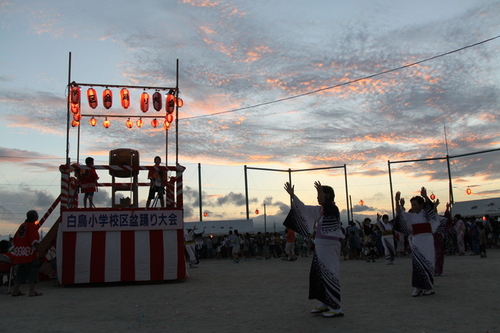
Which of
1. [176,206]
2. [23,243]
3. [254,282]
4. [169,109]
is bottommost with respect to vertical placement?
[254,282]

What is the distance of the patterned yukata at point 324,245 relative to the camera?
5.86 metres

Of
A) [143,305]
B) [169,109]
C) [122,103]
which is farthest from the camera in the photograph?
[122,103]

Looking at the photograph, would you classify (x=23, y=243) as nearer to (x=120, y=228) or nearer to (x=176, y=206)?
(x=120, y=228)

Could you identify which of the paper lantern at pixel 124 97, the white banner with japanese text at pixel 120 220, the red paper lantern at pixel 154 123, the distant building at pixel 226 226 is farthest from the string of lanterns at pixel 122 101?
the distant building at pixel 226 226

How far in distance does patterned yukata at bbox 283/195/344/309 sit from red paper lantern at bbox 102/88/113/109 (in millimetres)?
11008

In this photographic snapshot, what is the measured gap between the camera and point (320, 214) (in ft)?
20.8

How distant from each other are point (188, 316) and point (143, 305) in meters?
1.45

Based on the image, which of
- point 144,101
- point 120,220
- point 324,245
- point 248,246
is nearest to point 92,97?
point 144,101

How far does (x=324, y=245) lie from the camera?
6.13 m

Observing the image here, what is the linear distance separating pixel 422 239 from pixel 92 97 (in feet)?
40.4

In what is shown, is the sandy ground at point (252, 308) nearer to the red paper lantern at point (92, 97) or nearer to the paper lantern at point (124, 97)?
the red paper lantern at point (92, 97)

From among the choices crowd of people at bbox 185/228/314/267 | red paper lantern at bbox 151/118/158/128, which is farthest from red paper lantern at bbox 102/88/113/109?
crowd of people at bbox 185/228/314/267

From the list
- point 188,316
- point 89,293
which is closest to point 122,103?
point 89,293

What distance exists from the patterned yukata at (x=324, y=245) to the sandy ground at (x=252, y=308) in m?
0.34
